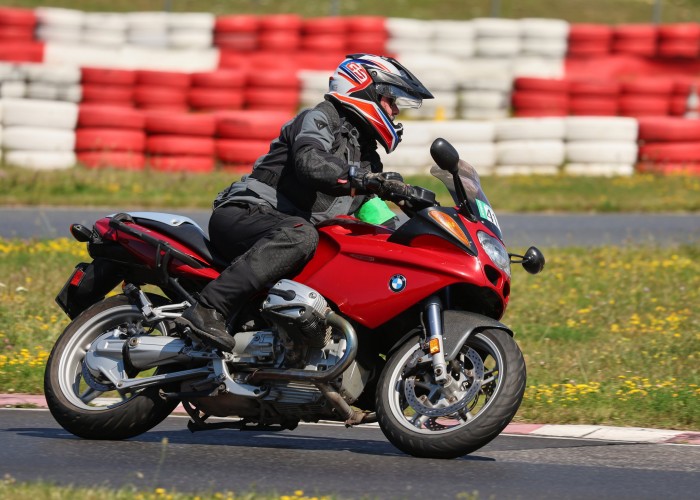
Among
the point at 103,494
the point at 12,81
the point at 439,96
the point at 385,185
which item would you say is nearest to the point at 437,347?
the point at 385,185

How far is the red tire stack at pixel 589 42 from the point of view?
24.1 metres

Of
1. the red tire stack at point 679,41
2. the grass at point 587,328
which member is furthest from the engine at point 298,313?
the red tire stack at point 679,41

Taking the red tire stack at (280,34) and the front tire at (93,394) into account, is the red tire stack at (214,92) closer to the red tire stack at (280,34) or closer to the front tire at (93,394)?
the red tire stack at (280,34)

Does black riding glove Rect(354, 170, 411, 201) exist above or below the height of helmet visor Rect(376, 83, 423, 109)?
below

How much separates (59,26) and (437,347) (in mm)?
20155

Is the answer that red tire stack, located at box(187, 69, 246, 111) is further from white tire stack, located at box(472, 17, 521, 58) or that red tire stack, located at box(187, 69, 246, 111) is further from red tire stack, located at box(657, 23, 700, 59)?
red tire stack, located at box(657, 23, 700, 59)

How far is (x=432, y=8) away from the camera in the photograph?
101 feet

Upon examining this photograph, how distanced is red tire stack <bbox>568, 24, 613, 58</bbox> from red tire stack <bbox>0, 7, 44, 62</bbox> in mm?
9863

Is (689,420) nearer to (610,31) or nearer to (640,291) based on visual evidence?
(640,291)

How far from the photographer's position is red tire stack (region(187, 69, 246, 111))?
19219 mm

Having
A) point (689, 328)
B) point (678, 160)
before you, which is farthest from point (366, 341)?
point (678, 160)

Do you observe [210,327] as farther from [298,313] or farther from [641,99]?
[641,99]

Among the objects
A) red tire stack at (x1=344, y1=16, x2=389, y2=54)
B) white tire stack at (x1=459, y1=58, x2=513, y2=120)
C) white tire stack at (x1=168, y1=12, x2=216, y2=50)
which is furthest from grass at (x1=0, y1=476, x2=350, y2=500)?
white tire stack at (x1=168, y1=12, x2=216, y2=50)

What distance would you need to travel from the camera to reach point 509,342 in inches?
218
